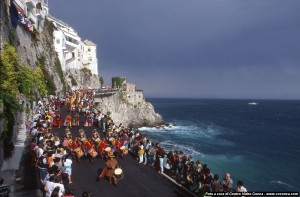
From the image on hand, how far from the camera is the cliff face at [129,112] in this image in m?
70.9

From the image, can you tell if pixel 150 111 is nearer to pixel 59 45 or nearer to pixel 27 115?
pixel 59 45

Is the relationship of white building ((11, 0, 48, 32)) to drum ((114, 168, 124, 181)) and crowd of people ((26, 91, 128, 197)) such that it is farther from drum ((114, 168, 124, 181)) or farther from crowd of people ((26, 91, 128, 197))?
drum ((114, 168, 124, 181))

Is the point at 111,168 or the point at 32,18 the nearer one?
the point at 111,168

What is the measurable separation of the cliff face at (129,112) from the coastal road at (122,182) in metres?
47.0

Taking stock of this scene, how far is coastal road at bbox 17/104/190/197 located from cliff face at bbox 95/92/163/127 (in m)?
47.0

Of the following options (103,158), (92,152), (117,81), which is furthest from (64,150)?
(117,81)

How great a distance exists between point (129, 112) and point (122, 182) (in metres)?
78.0

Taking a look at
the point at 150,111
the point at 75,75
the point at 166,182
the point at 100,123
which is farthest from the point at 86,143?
the point at 150,111

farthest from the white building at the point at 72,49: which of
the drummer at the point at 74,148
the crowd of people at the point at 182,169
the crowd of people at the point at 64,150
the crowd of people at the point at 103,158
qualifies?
the drummer at the point at 74,148

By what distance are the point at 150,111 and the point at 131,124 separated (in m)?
12.7

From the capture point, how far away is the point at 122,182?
1620cm

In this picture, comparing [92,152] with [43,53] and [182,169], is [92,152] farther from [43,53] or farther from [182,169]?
[43,53]

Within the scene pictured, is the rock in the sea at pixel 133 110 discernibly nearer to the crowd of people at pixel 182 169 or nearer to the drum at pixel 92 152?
the crowd of people at pixel 182 169

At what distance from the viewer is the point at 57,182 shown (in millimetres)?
11664
